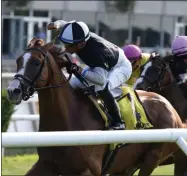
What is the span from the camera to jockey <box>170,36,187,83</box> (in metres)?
7.03

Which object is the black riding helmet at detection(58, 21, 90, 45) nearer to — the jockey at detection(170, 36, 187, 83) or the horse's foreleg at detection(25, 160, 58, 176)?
the horse's foreleg at detection(25, 160, 58, 176)

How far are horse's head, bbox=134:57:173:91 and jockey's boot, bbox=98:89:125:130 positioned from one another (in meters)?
1.64

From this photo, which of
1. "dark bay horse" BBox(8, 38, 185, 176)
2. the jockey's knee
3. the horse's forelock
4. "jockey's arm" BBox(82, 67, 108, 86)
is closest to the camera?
"dark bay horse" BBox(8, 38, 185, 176)

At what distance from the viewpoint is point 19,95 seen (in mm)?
4887

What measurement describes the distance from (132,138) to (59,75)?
1.73 m

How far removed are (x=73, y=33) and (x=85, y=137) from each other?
1970 millimetres

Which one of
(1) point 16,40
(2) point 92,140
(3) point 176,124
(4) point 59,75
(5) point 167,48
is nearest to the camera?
(2) point 92,140

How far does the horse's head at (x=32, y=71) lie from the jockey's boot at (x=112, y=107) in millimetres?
415

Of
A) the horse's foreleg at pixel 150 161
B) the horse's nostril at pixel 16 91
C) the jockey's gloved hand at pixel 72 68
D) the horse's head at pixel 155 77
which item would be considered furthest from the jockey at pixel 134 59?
the horse's nostril at pixel 16 91

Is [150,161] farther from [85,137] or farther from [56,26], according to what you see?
[85,137]

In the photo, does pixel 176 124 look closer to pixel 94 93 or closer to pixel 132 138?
pixel 94 93

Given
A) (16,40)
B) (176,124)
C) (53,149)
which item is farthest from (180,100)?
(16,40)

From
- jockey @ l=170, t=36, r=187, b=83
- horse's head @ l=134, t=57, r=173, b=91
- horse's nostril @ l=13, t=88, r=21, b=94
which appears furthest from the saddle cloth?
jockey @ l=170, t=36, r=187, b=83

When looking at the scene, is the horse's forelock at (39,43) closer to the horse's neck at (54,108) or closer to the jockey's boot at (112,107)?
the horse's neck at (54,108)
